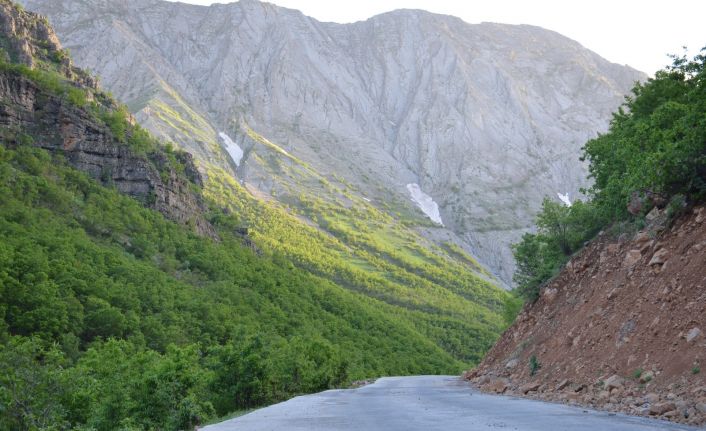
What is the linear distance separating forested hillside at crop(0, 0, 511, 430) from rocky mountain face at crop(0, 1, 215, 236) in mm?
257

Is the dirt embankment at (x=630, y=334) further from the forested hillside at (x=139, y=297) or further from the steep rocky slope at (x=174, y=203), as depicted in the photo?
the steep rocky slope at (x=174, y=203)

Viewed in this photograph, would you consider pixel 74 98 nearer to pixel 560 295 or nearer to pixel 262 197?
pixel 560 295

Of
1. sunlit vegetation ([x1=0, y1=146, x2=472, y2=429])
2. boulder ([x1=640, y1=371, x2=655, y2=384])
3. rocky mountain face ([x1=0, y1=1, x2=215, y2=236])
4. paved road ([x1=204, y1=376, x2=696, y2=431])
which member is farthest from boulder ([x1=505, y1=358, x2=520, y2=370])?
rocky mountain face ([x1=0, y1=1, x2=215, y2=236])

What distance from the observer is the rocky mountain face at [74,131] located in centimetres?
8269

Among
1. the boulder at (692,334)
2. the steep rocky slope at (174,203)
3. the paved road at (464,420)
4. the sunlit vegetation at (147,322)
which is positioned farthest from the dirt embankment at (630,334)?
the steep rocky slope at (174,203)

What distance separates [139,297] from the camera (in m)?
59.3

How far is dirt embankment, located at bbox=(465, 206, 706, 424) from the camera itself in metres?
16.0

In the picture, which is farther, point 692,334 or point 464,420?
point 692,334

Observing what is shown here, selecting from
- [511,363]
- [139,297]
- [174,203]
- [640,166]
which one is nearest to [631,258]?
[640,166]

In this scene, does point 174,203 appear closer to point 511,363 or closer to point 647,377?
point 511,363

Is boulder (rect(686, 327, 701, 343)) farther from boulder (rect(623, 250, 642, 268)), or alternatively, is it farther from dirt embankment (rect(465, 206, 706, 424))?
boulder (rect(623, 250, 642, 268))

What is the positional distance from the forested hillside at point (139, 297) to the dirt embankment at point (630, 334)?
14177mm

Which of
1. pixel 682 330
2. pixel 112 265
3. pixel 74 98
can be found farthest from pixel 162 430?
pixel 74 98

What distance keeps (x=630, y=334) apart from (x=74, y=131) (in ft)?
283
